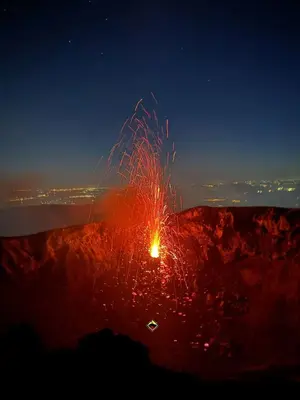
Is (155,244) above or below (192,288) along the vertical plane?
above

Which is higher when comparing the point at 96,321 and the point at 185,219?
the point at 185,219

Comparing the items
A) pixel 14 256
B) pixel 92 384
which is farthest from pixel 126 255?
pixel 92 384

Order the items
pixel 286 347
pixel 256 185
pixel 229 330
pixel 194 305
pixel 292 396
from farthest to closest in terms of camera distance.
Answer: pixel 256 185
pixel 194 305
pixel 229 330
pixel 286 347
pixel 292 396

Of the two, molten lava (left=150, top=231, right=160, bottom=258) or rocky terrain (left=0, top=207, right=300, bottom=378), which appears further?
molten lava (left=150, top=231, right=160, bottom=258)

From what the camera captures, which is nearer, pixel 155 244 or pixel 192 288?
pixel 192 288

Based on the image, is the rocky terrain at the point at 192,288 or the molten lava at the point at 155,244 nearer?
the rocky terrain at the point at 192,288

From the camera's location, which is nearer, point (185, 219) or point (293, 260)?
point (293, 260)

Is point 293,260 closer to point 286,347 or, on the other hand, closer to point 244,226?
point 244,226

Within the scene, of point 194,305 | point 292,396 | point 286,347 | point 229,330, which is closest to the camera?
point 292,396
